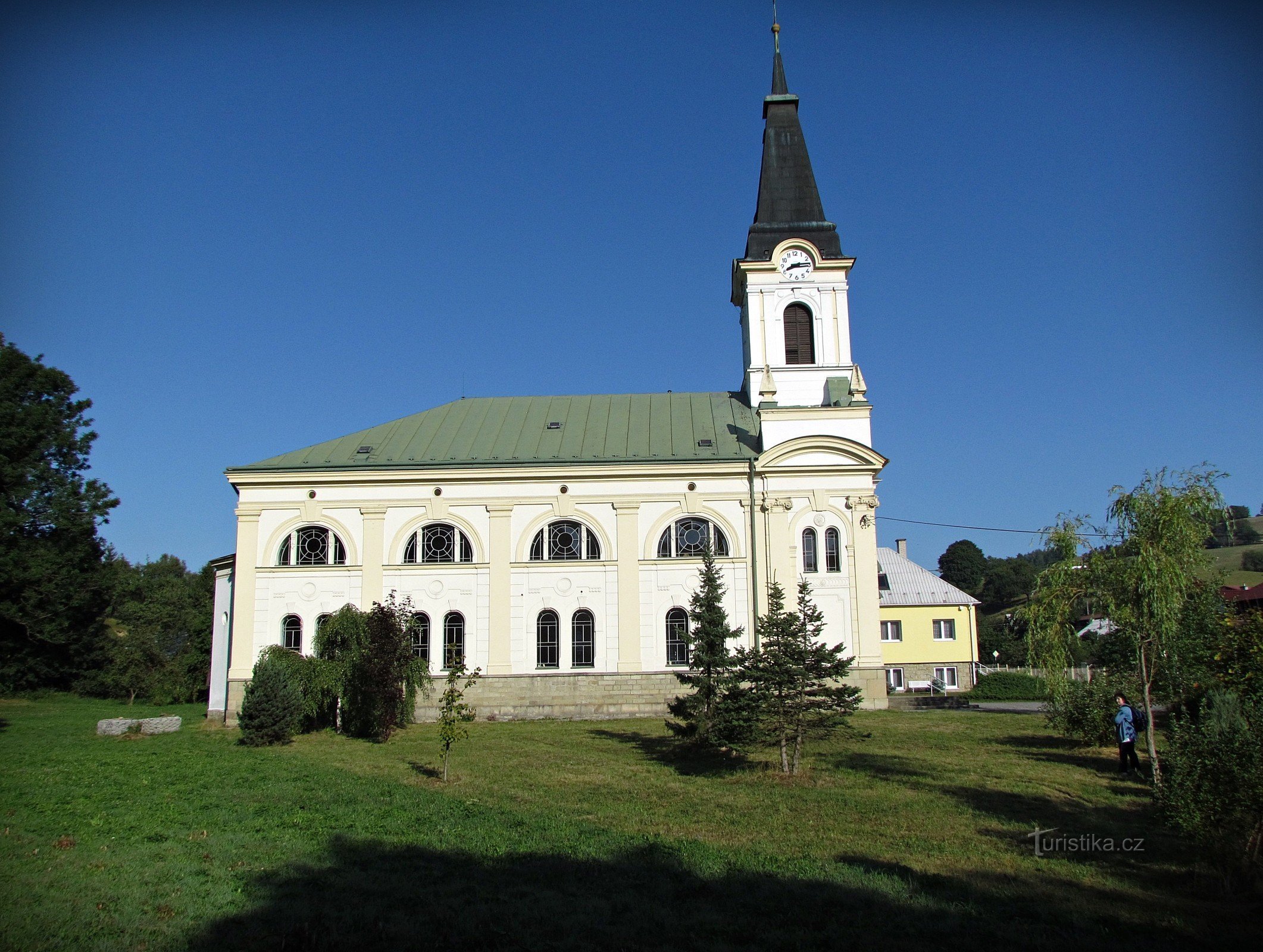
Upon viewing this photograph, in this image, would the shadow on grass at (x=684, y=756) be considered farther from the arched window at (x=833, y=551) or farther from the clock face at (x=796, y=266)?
the clock face at (x=796, y=266)

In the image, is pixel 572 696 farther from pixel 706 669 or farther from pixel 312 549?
pixel 706 669

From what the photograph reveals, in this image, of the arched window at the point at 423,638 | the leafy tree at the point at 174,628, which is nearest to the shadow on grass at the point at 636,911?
the arched window at the point at 423,638

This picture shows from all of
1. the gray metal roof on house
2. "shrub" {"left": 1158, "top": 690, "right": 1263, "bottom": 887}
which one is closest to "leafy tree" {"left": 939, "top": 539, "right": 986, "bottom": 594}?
the gray metal roof on house

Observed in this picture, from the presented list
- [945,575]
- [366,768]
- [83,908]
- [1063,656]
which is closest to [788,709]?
[1063,656]

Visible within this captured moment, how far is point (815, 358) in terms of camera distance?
37.2m

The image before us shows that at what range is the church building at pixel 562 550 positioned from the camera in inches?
1303

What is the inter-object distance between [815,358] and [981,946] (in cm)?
3021

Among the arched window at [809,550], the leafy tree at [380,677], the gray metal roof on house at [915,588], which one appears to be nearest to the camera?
the leafy tree at [380,677]

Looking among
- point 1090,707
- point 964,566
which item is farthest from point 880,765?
point 964,566

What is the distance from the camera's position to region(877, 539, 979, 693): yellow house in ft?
162

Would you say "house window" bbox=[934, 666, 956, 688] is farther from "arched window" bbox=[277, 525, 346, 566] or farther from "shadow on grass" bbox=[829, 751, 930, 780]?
"arched window" bbox=[277, 525, 346, 566]

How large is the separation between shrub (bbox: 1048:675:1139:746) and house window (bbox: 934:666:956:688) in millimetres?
28306

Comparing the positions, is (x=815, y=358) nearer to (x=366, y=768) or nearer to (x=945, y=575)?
(x=366, y=768)

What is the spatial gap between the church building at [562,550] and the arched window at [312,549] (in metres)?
0.07
